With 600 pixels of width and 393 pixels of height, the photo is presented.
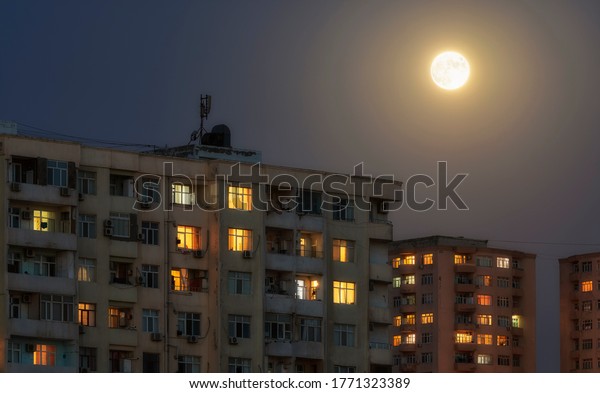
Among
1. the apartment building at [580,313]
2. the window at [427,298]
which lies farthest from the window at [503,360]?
the apartment building at [580,313]

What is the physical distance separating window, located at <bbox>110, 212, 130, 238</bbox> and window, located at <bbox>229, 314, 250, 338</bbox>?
6.50 m

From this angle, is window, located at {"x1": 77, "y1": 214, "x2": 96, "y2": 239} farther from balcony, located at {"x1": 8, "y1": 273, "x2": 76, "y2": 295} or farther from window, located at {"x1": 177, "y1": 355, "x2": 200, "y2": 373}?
window, located at {"x1": 177, "y1": 355, "x2": 200, "y2": 373}

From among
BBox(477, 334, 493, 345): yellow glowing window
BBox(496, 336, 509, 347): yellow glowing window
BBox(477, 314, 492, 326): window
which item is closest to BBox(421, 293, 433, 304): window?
BBox(477, 314, 492, 326): window

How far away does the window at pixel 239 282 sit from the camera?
81.4 m

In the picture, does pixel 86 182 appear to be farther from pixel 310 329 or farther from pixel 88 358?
pixel 310 329

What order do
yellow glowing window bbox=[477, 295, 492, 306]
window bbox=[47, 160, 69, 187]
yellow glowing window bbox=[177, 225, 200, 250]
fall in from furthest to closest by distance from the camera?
yellow glowing window bbox=[477, 295, 492, 306] < yellow glowing window bbox=[177, 225, 200, 250] < window bbox=[47, 160, 69, 187]

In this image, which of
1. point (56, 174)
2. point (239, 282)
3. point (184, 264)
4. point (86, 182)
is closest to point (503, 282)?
point (239, 282)

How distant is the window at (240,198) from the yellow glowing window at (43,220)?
9.33 m

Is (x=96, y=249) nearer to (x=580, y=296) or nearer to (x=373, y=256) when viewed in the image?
(x=373, y=256)

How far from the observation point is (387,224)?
290 feet

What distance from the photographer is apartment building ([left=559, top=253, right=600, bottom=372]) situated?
158 metres

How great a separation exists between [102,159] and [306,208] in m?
11.6

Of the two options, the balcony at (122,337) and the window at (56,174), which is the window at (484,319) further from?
the window at (56,174)
